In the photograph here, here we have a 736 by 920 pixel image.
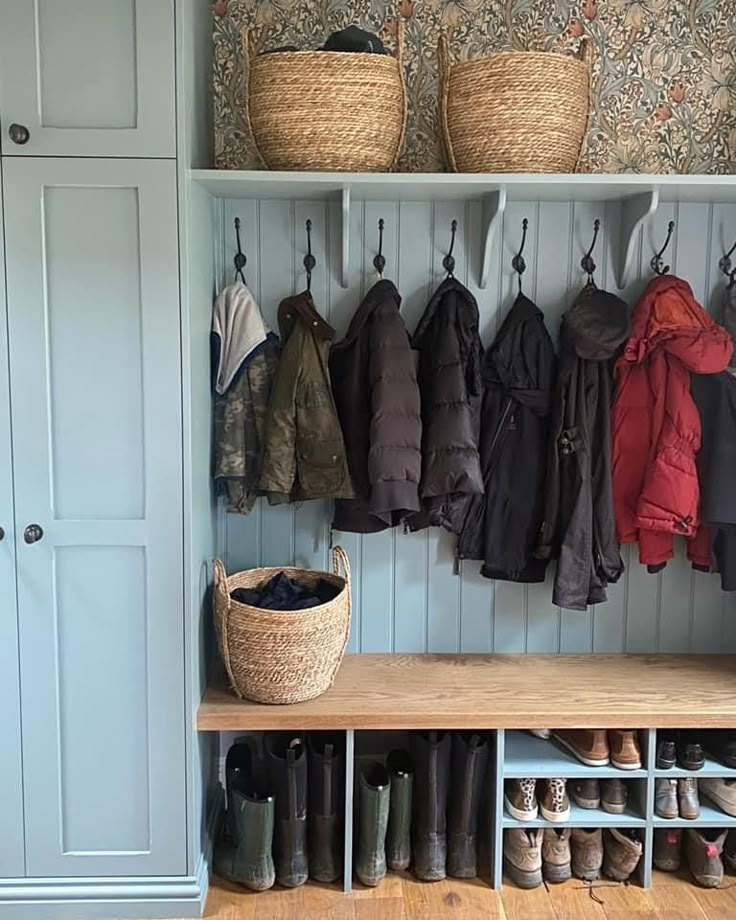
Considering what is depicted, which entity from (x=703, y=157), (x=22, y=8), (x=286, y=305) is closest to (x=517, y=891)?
(x=286, y=305)

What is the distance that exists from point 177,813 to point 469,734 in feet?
2.54

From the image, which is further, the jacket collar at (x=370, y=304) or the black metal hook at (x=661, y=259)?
the black metal hook at (x=661, y=259)

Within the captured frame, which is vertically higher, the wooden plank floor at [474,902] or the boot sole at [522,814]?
the boot sole at [522,814]

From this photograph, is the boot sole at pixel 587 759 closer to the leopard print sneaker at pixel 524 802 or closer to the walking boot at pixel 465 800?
the leopard print sneaker at pixel 524 802

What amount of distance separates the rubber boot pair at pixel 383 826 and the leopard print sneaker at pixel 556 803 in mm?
362

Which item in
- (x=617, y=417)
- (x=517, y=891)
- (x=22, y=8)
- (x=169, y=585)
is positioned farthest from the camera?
(x=617, y=417)

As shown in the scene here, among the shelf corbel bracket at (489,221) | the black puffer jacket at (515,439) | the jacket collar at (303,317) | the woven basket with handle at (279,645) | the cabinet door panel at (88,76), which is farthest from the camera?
the black puffer jacket at (515,439)

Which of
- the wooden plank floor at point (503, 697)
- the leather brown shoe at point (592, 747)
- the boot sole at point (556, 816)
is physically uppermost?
the wooden plank floor at point (503, 697)

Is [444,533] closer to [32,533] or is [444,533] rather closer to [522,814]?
[522,814]

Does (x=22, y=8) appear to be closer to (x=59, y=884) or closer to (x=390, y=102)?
(x=390, y=102)

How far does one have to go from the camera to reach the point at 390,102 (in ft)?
7.73

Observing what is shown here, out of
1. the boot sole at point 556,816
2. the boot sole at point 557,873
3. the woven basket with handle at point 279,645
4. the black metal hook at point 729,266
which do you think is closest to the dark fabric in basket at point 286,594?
the woven basket with handle at point 279,645

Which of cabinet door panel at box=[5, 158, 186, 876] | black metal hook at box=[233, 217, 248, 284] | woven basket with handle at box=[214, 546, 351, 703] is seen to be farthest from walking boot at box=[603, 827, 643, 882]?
black metal hook at box=[233, 217, 248, 284]

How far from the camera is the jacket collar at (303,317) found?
255 cm
